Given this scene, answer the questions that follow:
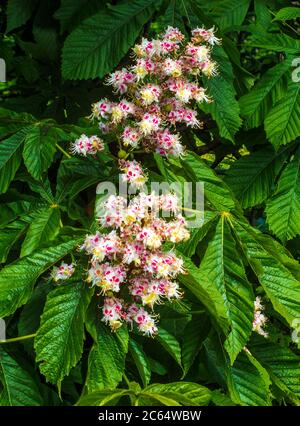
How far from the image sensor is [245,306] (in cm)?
148

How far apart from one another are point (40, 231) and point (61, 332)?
316 millimetres

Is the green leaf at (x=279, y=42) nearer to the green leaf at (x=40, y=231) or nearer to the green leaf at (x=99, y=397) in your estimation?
the green leaf at (x=40, y=231)

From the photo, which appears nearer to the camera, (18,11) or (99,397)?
(99,397)

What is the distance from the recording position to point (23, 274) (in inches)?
55.3

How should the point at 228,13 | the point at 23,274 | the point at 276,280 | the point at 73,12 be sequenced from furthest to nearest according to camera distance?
the point at 73,12
the point at 228,13
the point at 276,280
the point at 23,274

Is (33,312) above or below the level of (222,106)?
→ below

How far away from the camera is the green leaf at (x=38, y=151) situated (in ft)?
5.44

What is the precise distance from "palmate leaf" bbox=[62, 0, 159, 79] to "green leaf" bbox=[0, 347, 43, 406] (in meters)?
0.89

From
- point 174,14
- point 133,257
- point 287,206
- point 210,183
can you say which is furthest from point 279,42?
point 133,257

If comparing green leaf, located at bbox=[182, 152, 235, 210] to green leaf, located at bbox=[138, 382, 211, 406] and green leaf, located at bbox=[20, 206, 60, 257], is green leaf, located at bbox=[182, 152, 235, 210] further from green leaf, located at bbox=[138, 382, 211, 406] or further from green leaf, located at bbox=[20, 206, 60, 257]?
green leaf, located at bbox=[138, 382, 211, 406]

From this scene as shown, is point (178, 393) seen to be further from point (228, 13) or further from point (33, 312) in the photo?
point (228, 13)

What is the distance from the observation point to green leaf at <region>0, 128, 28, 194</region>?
5.61 feet

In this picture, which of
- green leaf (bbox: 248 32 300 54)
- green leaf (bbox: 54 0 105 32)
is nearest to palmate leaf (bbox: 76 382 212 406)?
green leaf (bbox: 248 32 300 54)
